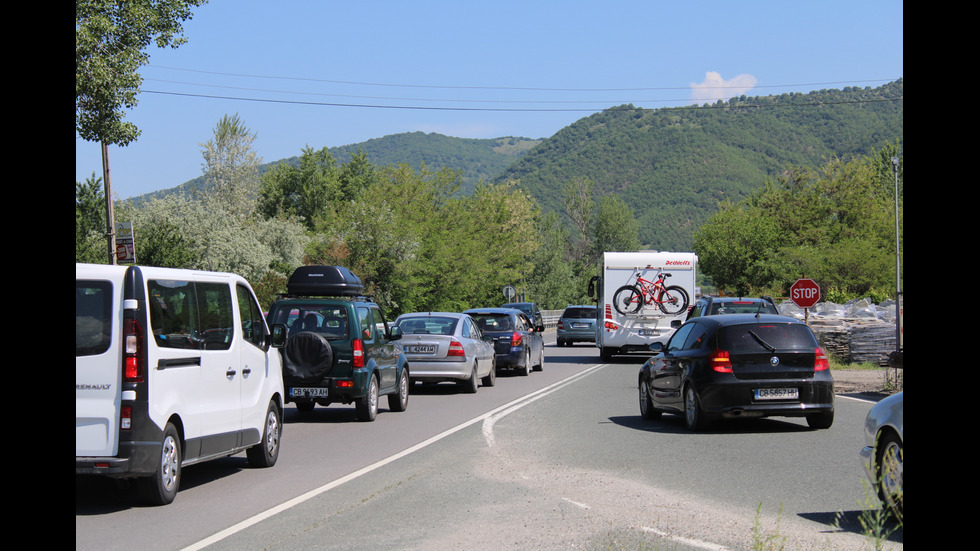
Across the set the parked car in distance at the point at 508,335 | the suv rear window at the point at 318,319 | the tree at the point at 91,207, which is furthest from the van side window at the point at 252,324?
the tree at the point at 91,207

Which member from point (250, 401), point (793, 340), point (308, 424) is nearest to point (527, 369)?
point (308, 424)

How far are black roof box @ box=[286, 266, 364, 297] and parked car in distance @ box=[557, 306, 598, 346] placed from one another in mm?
30216

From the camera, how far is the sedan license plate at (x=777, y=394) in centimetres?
1363

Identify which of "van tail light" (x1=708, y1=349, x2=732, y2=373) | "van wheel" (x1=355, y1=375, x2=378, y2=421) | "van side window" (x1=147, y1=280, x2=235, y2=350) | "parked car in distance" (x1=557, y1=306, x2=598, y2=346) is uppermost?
"van side window" (x1=147, y1=280, x2=235, y2=350)

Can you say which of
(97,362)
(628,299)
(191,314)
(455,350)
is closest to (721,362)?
(191,314)

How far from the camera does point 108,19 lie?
18828 millimetres

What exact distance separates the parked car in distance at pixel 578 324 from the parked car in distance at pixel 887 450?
38952mm

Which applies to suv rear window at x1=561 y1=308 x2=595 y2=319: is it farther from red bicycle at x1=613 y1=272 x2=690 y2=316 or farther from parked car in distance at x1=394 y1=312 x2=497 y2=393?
parked car in distance at x1=394 y1=312 x2=497 y2=393

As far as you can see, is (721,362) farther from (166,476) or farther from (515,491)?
(166,476)

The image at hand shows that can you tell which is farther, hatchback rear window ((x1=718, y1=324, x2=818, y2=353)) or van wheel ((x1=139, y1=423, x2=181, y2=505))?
hatchback rear window ((x1=718, y1=324, x2=818, y2=353))

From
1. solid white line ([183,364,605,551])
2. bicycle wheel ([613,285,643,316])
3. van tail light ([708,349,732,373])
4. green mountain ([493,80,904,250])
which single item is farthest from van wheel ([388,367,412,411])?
green mountain ([493,80,904,250])

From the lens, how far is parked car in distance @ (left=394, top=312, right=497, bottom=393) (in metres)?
20.6

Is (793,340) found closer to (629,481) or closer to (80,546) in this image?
(629,481)
